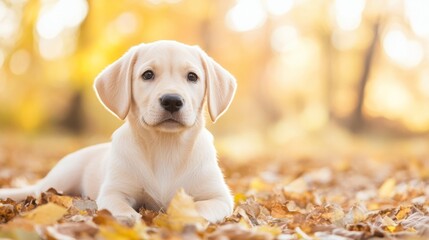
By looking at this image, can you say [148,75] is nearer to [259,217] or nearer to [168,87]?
[168,87]

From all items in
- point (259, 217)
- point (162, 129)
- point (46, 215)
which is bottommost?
point (259, 217)

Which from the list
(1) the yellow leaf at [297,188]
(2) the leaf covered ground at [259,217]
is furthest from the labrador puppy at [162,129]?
(1) the yellow leaf at [297,188]

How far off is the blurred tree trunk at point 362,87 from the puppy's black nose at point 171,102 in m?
18.3

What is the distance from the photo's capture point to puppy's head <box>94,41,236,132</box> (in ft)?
12.0

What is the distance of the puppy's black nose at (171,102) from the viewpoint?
3.59 meters

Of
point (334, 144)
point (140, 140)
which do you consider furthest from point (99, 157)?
point (334, 144)

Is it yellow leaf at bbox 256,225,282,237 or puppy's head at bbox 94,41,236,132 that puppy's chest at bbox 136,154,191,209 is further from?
yellow leaf at bbox 256,225,282,237

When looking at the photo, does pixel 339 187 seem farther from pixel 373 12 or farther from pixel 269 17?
pixel 269 17

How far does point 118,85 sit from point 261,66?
20841 millimetres

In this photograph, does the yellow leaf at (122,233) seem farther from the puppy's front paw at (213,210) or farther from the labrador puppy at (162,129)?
the labrador puppy at (162,129)

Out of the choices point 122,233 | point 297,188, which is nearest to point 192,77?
point 122,233

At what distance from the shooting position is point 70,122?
19781 mm

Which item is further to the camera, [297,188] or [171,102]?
[297,188]

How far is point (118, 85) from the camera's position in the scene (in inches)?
159
